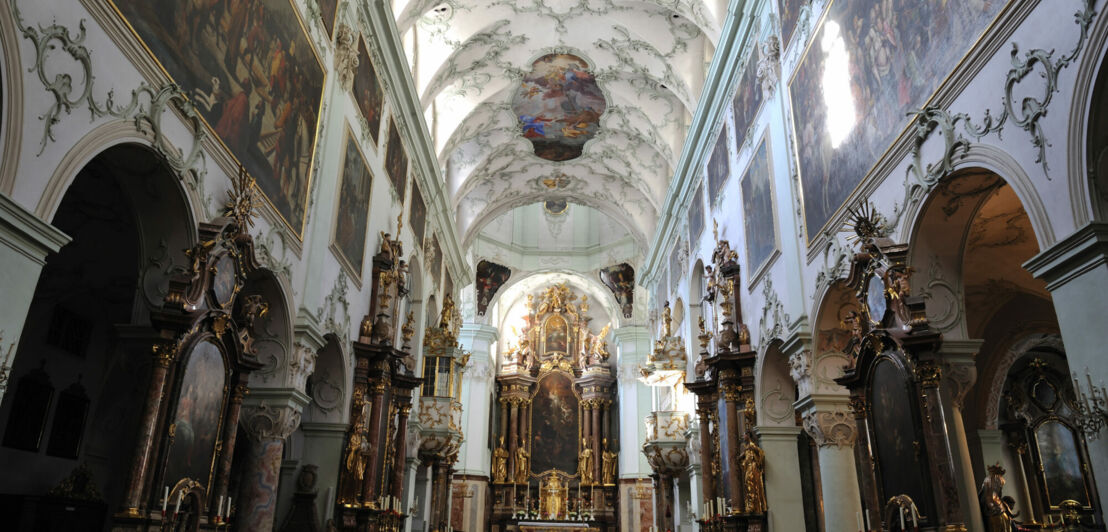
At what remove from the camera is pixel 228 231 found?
8367 millimetres

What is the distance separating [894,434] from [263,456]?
8.14 meters

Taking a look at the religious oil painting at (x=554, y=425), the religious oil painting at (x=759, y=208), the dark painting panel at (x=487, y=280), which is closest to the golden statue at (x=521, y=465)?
the religious oil painting at (x=554, y=425)

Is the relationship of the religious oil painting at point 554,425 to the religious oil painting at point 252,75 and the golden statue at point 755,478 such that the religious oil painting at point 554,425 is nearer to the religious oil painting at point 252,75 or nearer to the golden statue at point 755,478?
the golden statue at point 755,478

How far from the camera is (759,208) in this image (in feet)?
44.9

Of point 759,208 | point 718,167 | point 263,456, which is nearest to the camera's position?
point 263,456

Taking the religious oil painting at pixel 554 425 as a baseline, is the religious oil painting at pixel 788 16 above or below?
above

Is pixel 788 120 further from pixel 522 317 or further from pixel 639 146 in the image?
pixel 522 317

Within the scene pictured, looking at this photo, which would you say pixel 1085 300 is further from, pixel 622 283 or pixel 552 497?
pixel 552 497

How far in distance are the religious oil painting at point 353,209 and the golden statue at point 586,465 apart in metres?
22.4

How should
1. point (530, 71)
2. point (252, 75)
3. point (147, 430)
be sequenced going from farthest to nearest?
point (530, 71), point (252, 75), point (147, 430)

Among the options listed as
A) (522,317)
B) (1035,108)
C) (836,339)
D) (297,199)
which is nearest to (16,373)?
(297,199)

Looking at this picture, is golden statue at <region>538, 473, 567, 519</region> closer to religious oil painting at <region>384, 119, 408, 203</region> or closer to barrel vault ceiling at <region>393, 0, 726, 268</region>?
barrel vault ceiling at <region>393, 0, 726, 268</region>

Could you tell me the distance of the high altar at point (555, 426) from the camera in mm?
33375

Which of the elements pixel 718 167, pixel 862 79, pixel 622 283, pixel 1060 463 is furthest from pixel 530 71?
pixel 1060 463
